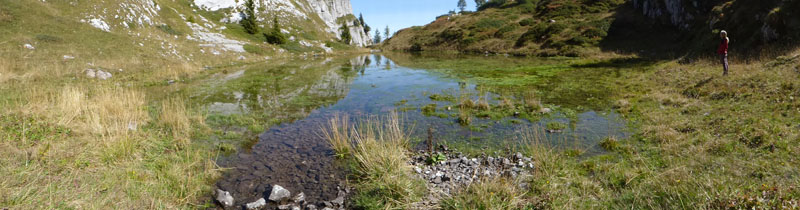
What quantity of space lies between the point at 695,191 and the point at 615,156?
3196 mm

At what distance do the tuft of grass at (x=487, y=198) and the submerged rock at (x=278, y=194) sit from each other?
327cm

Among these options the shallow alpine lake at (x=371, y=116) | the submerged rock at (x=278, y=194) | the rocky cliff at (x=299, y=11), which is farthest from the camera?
the rocky cliff at (x=299, y=11)

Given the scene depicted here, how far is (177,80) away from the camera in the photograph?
22234mm

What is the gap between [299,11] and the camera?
94750 millimetres

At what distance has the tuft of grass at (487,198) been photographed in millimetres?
5367

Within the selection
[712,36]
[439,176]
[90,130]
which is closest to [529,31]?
[712,36]

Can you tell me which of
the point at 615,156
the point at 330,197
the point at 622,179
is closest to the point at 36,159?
the point at 330,197

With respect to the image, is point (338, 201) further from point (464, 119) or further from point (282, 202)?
point (464, 119)

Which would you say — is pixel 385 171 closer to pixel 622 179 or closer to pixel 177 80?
pixel 622 179

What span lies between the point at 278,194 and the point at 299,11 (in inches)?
3807

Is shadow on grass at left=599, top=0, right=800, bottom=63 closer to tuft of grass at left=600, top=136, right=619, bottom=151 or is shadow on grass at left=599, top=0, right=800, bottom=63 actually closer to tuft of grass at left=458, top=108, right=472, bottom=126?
tuft of grass at left=600, top=136, right=619, bottom=151

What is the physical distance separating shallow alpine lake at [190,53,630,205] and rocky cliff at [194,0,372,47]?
196 ft

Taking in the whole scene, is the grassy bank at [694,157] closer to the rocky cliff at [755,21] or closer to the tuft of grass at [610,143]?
the tuft of grass at [610,143]

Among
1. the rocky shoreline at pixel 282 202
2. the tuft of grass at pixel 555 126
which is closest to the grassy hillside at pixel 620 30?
the tuft of grass at pixel 555 126
